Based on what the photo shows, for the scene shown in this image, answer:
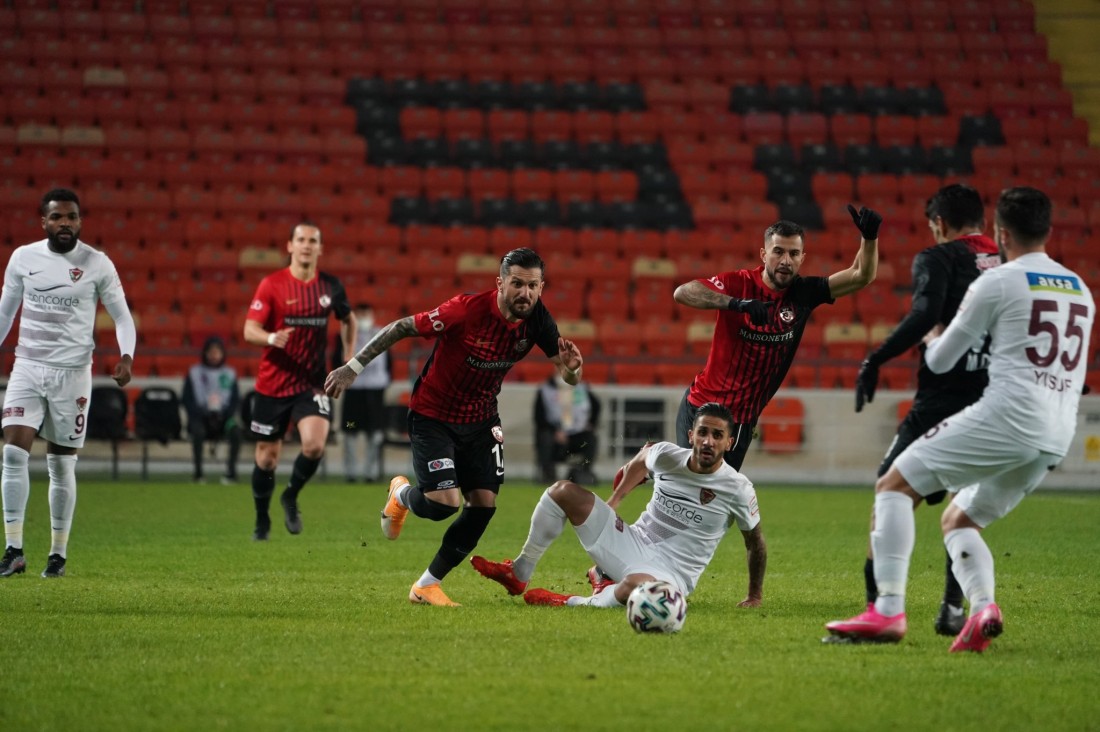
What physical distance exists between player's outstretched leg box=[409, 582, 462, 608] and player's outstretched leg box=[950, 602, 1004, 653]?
267 centimetres

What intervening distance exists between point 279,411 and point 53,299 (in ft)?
8.63

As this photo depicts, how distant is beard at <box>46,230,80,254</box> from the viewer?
822 centimetres

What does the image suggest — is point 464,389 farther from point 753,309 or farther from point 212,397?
point 212,397

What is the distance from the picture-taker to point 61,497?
829 cm

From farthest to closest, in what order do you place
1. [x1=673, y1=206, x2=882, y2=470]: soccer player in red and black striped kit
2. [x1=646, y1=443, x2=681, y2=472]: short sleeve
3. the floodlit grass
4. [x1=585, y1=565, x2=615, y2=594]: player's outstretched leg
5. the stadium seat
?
the stadium seat < [x1=673, y1=206, x2=882, y2=470]: soccer player in red and black striped kit < [x1=585, y1=565, x2=615, y2=594]: player's outstretched leg < [x1=646, y1=443, x2=681, y2=472]: short sleeve < the floodlit grass

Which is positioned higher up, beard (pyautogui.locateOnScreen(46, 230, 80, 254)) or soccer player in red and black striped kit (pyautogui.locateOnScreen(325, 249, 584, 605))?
beard (pyautogui.locateOnScreen(46, 230, 80, 254))

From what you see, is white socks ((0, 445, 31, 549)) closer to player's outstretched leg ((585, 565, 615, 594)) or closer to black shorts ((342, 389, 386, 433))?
player's outstretched leg ((585, 565, 615, 594))

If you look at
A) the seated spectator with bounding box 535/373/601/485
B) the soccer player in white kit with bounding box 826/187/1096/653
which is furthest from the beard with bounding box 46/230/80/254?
the seated spectator with bounding box 535/373/601/485

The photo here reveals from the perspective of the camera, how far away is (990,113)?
1014 inches

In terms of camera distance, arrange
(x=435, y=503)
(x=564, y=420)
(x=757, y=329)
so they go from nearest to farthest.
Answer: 1. (x=435, y=503)
2. (x=757, y=329)
3. (x=564, y=420)

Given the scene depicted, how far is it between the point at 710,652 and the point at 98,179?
2014 centimetres

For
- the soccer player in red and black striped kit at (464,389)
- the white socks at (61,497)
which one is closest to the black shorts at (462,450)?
the soccer player in red and black striped kit at (464,389)

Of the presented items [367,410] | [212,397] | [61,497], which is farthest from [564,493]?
[212,397]

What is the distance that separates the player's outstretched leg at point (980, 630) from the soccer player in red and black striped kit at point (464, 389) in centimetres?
234
